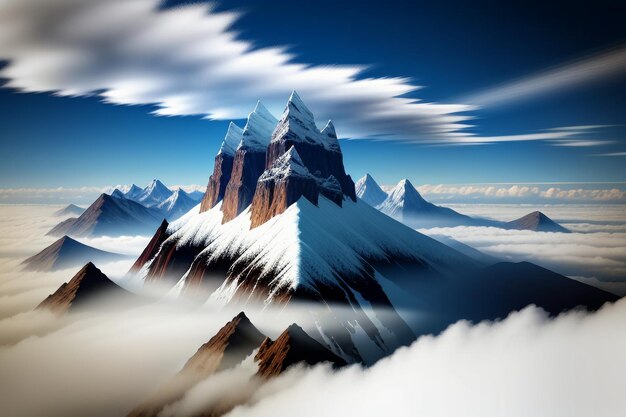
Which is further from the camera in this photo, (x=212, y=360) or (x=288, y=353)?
(x=212, y=360)

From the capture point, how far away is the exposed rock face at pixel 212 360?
163125mm

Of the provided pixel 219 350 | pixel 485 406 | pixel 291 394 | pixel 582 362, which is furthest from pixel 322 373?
pixel 582 362

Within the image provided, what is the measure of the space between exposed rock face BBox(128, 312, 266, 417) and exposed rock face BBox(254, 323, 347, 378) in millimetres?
11934

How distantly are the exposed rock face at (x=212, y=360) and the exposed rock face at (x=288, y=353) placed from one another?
1193cm

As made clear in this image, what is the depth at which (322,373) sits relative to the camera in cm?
15150

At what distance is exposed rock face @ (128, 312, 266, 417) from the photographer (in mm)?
163125

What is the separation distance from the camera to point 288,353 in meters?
148

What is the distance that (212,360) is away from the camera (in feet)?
546

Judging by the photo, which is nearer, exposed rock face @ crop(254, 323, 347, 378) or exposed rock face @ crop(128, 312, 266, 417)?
exposed rock face @ crop(254, 323, 347, 378)

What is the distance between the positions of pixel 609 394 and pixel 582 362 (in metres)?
11.1

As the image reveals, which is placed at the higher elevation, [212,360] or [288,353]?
[288,353]

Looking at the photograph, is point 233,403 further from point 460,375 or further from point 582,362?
point 582,362

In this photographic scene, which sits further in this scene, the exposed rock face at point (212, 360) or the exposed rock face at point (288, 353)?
the exposed rock face at point (212, 360)

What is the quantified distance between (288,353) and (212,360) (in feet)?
120
